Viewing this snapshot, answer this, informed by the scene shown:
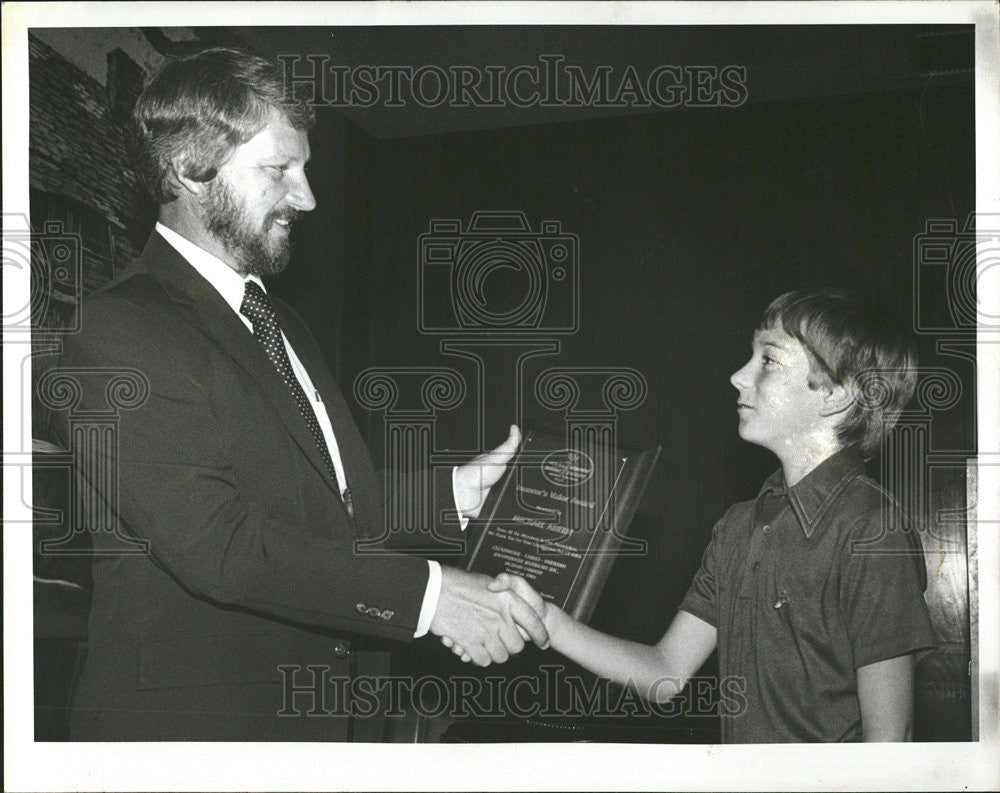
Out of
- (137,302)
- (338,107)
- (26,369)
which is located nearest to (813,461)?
(338,107)

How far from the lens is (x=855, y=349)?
2949mm

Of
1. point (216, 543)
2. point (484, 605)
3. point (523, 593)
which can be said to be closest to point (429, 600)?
point (484, 605)

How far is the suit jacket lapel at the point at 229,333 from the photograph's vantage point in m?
2.84

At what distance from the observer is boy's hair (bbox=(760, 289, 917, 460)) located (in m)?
2.94

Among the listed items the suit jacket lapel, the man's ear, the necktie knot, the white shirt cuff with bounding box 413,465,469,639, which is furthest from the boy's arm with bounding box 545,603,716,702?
the man's ear

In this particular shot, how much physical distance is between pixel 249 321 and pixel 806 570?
1.69 m

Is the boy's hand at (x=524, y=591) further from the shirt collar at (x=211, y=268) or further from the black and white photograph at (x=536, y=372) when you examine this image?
the shirt collar at (x=211, y=268)

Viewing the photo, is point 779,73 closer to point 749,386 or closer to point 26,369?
point 749,386

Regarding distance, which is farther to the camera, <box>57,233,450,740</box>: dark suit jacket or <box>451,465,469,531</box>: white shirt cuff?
<box>451,465,469,531</box>: white shirt cuff

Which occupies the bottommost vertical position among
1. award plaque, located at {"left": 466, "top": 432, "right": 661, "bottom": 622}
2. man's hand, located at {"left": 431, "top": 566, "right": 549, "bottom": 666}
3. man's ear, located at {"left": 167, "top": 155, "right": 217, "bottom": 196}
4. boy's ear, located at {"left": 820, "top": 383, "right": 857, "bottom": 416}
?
man's hand, located at {"left": 431, "top": 566, "right": 549, "bottom": 666}

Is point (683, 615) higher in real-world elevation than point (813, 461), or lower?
lower

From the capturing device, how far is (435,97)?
300cm

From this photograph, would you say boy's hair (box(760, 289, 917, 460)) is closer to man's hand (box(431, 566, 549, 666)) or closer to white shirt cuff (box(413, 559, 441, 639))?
man's hand (box(431, 566, 549, 666))

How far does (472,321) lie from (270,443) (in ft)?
2.16
